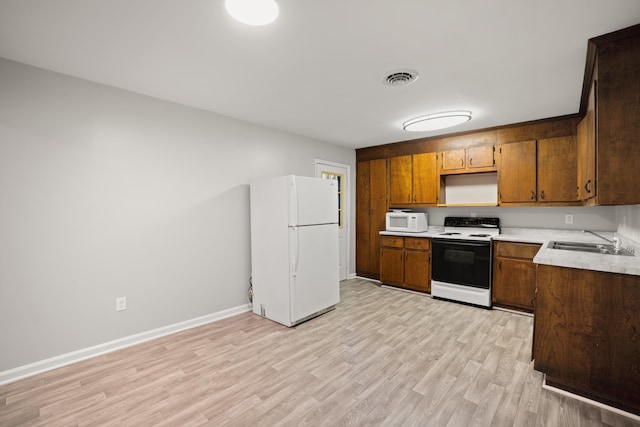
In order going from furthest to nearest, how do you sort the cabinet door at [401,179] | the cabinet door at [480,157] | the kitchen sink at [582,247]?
the cabinet door at [401,179] < the cabinet door at [480,157] < the kitchen sink at [582,247]

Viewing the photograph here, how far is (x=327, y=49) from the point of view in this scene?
2.00m

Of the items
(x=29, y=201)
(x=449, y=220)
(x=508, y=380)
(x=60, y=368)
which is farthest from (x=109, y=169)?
(x=449, y=220)

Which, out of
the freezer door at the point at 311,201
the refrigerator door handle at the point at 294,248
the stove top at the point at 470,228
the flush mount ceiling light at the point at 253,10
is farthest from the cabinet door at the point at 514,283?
the flush mount ceiling light at the point at 253,10

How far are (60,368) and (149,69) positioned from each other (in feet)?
8.43

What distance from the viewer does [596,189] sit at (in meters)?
1.93

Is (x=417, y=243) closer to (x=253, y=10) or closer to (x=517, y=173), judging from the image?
Result: (x=517, y=173)

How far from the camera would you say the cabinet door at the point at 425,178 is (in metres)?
4.42

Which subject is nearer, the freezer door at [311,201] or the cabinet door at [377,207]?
the freezer door at [311,201]

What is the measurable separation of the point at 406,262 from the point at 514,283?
1420mm

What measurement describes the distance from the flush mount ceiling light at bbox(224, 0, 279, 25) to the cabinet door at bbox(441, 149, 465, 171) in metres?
3.44

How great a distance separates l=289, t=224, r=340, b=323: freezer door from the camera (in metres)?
3.14

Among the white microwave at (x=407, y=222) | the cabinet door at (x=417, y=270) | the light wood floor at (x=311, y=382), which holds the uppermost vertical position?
the white microwave at (x=407, y=222)

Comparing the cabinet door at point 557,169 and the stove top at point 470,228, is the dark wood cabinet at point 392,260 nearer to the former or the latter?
the stove top at point 470,228

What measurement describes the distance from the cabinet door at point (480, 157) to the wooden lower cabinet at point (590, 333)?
228 cm
